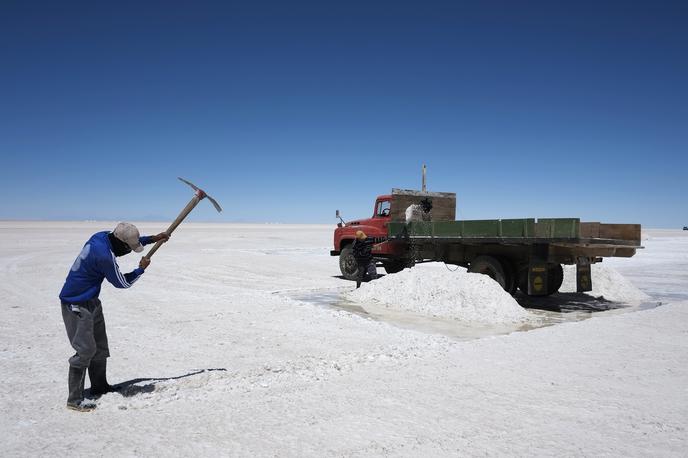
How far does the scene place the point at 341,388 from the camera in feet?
16.7

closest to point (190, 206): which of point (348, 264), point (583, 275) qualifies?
point (583, 275)

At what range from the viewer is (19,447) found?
3701mm

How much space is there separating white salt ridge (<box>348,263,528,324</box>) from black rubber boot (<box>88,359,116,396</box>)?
252 inches

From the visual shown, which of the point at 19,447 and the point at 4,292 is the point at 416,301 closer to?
the point at 19,447

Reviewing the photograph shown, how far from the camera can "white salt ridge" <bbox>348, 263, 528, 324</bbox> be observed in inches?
368

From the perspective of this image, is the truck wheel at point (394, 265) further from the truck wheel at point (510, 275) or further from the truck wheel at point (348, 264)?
the truck wheel at point (510, 275)

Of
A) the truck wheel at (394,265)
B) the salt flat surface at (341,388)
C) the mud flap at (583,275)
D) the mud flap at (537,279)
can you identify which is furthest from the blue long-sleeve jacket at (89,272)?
the truck wheel at (394,265)

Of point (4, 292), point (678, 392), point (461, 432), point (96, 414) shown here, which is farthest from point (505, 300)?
point (4, 292)

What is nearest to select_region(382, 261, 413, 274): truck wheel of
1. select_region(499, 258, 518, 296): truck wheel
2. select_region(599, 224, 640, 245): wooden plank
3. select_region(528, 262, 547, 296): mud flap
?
select_region(499, 258, 518, 296): truck wheel

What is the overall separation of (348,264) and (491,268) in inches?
206

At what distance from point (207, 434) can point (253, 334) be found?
3.80 metres

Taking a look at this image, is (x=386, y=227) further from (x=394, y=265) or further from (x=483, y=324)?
(x=483, y=324)

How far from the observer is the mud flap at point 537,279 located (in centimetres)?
1013

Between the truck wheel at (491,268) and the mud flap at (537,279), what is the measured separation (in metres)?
1.01
